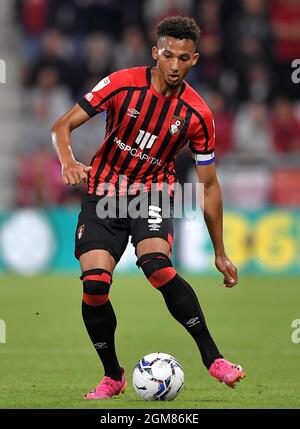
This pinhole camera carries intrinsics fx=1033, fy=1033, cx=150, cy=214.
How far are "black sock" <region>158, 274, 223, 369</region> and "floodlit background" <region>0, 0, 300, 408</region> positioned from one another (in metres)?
5.71

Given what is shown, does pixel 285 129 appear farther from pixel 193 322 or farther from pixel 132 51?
pixel 193 322

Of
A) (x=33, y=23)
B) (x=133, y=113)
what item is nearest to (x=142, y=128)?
(x=133, y=113)

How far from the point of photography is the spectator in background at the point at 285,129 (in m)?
16.8

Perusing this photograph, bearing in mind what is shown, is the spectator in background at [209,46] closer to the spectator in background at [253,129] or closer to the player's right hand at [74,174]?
the spectator in background at [253,129]

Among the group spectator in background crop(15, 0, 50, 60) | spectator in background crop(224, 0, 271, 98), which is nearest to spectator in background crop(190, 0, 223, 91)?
spectator in background crop(224, 0, 271, 98)

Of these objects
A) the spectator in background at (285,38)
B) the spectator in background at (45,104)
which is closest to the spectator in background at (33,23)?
the spectator in background at (45,104)

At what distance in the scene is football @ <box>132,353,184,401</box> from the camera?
6.30 m

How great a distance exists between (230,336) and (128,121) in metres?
3.67

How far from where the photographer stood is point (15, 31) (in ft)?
60.6

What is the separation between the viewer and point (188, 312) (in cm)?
642

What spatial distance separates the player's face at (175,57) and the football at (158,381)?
1.77 m

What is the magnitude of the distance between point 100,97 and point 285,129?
420 inches

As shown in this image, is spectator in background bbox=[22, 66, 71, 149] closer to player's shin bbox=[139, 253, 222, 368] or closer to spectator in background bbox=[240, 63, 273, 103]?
spectator in background bbox=[240, 63, 273, 103]
